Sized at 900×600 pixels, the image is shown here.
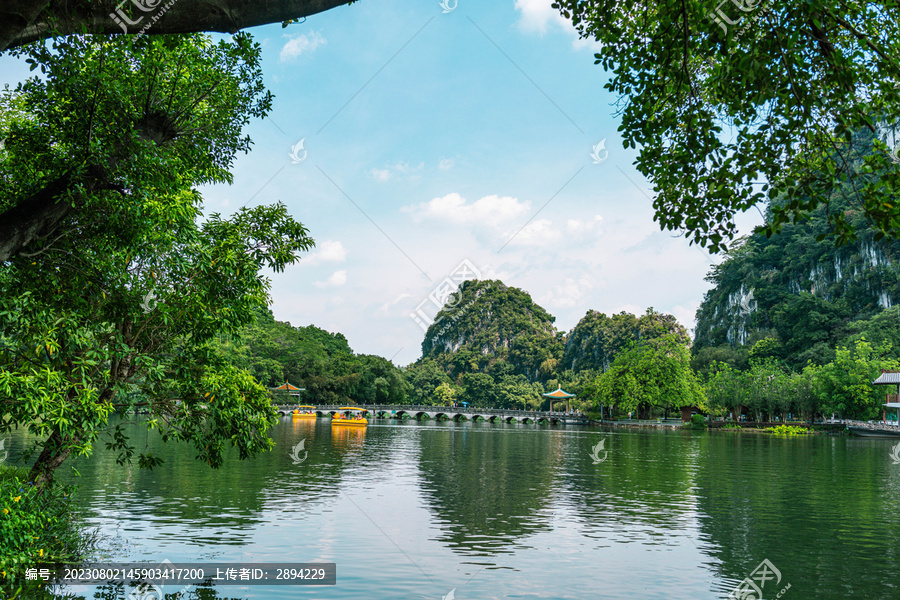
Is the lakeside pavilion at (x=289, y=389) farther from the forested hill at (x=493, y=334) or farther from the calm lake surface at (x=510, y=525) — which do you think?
the forested hill at (x=493, y=334)

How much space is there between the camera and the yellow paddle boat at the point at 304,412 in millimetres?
81812

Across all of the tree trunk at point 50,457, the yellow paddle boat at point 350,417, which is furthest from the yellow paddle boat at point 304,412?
the tree trunk at point 50,457

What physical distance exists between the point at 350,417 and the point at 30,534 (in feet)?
247

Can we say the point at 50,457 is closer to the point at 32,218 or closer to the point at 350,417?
the point at 32,218

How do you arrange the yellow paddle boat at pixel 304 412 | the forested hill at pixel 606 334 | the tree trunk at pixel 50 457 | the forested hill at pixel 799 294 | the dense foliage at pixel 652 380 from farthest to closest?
the forested hill at pixel 606 334 → the forested hill at pixel 799 294 → the yellow paddle boat at pixel 304 412 → the dense foliage at pixel 652 380 → the tree trunk at pixel 50 457

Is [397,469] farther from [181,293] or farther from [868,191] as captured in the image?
[868,191]

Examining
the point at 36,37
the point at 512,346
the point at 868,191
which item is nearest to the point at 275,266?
the point at 36,37

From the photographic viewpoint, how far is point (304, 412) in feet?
273

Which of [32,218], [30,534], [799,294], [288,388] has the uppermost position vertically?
[799,294]

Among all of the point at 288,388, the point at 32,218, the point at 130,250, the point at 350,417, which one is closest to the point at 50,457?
the point at 130,250

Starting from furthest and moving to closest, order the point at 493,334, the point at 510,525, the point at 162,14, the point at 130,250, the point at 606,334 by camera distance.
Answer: the point at 493,334 → the point at 606,334 → the point at 510,525 → the point at 130,250 → the point at 162,14

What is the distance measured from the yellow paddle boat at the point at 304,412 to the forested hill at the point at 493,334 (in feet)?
194

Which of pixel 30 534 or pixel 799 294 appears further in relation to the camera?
pixel 799 294

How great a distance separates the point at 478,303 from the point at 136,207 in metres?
154
